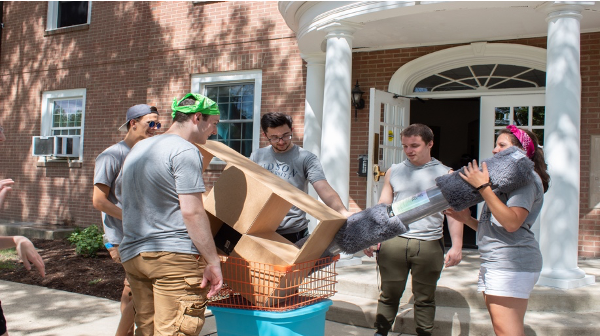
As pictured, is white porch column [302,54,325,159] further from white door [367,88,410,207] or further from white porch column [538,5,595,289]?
white porch column [538,5,595,289]

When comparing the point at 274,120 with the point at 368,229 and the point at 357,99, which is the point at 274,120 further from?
the point at 357,99

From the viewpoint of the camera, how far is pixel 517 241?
9.33 ft

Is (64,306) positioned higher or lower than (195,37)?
lower

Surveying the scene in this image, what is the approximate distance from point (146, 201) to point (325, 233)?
88cm

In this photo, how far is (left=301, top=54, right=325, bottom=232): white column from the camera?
752cm

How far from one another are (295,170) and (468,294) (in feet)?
7.18

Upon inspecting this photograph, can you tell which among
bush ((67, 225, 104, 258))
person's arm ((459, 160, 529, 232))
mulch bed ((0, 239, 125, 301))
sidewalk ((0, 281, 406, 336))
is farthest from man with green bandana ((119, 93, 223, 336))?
bush ((67, 225, 104, 258))

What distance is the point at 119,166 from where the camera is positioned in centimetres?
349

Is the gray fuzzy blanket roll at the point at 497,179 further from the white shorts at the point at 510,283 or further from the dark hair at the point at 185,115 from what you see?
the dark hair at the point at 185,115

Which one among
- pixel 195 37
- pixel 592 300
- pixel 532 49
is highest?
pixel 195 37

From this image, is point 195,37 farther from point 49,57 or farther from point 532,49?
point 532,49

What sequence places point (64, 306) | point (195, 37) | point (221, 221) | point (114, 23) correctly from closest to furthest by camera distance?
point (221, 221) < point (64, 306) < point (195, 37) < point (114, 23)

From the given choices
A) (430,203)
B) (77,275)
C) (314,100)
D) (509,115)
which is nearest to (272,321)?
(430,203)

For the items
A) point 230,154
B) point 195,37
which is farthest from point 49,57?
point 230,154
